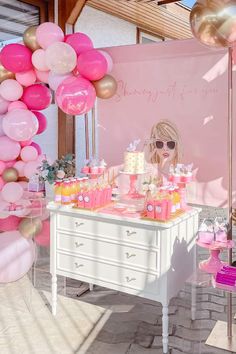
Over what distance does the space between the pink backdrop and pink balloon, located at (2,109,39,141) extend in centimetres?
87

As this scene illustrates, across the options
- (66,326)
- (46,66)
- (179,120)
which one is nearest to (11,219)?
→ (66,326)

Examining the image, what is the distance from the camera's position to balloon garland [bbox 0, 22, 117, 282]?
355 cm

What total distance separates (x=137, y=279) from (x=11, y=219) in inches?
62.8

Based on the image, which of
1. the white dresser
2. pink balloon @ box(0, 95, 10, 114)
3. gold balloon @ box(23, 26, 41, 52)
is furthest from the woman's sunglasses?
pink balloon @ box(0, 95, 10, 114)

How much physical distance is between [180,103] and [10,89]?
185 cm

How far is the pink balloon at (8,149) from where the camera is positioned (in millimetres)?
4281

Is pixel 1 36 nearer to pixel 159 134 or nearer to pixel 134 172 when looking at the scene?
pixel 159 134

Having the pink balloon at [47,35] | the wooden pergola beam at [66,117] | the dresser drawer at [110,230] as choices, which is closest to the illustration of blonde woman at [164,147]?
the dresser drawer at [110,230]

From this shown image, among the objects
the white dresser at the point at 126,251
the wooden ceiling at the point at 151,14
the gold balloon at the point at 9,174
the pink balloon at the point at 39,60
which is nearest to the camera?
the white dresser at the point at 126,251

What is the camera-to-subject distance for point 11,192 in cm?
436

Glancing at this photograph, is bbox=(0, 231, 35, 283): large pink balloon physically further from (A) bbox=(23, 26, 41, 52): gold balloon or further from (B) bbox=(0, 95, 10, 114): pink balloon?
(A) bbox=(23, 26, 41, 52): gold balloon

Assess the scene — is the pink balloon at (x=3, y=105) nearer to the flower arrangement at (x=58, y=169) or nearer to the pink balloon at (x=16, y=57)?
the pink balloon at (x=16, y=57)

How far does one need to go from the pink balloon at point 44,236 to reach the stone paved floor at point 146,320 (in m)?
0.32

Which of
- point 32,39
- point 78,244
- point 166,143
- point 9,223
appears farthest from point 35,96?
point 78,244
